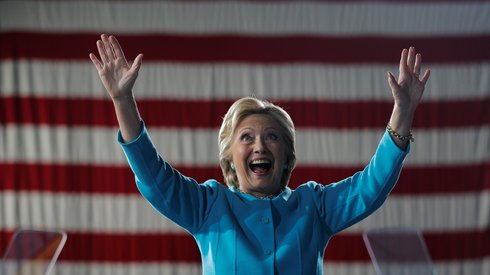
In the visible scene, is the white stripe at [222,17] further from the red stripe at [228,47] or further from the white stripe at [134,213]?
the white stripe at [134,213]

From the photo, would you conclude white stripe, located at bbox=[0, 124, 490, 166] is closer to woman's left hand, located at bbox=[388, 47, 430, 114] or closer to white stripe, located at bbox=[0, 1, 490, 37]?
white stripe, located at bbox=[0, 1, 490, 37]

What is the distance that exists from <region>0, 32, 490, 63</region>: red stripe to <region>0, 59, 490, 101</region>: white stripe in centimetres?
4

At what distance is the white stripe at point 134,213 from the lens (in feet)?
11.5

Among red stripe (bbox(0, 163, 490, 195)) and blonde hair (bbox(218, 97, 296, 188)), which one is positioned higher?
blonde hair (bbox(218, 97, 296, 188))

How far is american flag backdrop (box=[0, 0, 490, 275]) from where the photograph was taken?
3498 millimetres

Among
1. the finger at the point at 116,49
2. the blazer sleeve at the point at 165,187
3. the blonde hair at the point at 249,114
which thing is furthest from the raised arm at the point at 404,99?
the finger at the point at 116,49

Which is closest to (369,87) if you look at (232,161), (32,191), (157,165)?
(32,191)

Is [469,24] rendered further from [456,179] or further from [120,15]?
[120,15]

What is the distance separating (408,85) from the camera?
138 centimetres

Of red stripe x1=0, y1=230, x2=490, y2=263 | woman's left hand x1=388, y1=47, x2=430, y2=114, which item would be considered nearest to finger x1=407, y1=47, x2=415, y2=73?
woman's left hand x1=388, y1=47, x2=430, y2=114

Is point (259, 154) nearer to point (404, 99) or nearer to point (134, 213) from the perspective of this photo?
point (404, 99)

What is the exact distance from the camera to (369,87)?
11.7 feet

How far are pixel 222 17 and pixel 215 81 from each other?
13.2 inches

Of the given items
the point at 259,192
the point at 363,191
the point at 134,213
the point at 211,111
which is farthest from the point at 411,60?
the point at 134,213
